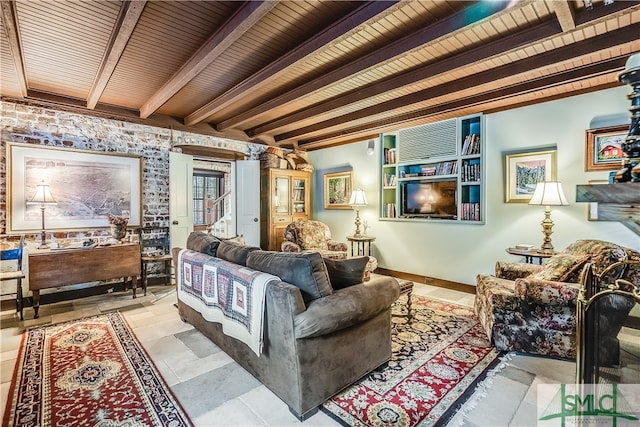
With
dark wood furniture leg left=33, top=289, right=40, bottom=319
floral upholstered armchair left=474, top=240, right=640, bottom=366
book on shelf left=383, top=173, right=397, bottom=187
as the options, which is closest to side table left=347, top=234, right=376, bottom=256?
book on shelf left=383, top=173, right=397, bottom=187

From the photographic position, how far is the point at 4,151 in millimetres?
3586

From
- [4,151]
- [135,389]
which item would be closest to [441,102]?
[135,389]

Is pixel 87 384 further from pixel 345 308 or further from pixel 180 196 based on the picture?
pixel 180 196

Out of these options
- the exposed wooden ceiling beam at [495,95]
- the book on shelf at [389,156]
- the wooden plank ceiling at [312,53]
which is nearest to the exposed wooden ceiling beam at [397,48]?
the wooden plank ceiling at [312,53]

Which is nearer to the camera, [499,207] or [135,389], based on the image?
[135,389]

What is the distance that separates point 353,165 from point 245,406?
458 cm

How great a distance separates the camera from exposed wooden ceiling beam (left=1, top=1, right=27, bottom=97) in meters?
2.05

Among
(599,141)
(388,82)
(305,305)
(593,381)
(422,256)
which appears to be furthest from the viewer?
(422,256)

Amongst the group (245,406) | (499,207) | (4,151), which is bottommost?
(245,406)

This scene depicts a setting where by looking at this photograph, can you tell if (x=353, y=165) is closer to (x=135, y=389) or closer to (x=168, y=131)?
(x=168, y=131)

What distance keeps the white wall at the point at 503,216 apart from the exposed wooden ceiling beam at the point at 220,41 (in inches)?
131

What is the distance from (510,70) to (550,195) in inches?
53.5

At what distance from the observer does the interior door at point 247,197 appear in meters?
5.61

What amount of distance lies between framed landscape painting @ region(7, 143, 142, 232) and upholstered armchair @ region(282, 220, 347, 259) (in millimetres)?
2267
